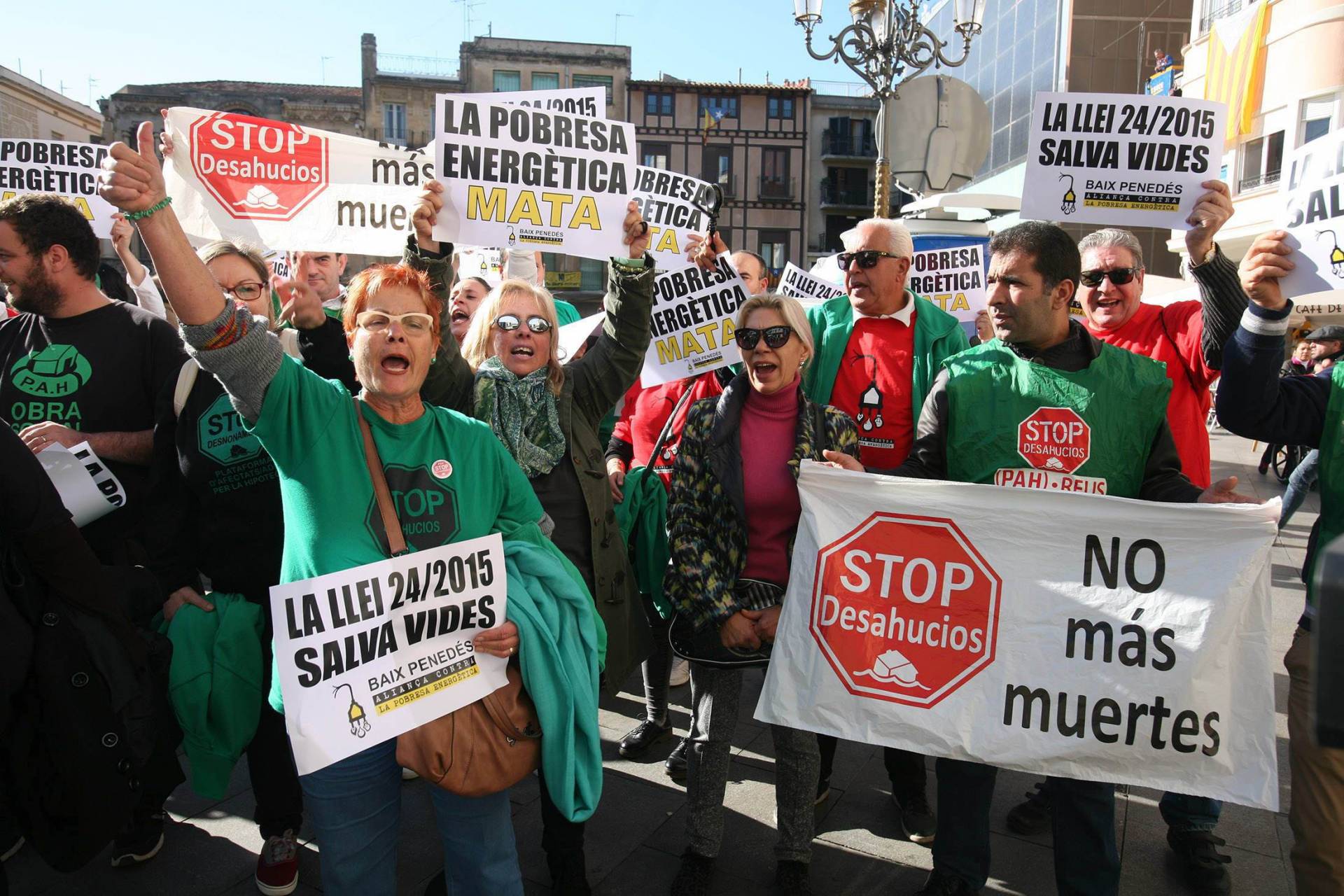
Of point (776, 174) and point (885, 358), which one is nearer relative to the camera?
point (885, 358)

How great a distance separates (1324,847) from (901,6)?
8.37m

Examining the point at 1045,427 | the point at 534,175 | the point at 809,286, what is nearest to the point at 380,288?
the point at 534,175

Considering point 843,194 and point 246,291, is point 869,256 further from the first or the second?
point 843,194

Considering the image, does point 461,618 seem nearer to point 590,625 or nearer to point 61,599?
point 590,625

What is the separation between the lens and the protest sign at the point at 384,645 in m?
2.16

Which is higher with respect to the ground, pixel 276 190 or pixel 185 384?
pixel 276 190

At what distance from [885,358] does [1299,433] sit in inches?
58.1

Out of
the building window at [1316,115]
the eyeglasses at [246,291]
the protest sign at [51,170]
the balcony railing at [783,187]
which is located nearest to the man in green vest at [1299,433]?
the eyeglasses at [246,291]

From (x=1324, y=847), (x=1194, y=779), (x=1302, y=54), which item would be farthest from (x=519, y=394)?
(x=1302, y=54)

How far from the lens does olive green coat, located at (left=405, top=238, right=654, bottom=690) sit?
3.20 m

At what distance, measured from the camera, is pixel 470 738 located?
2328 millimetres

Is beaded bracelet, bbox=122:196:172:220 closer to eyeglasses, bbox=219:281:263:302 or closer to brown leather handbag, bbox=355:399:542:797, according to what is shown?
brown leather handbag, bbox=355:399:542:797

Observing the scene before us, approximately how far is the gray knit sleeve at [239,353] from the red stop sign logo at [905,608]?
5.51 feet

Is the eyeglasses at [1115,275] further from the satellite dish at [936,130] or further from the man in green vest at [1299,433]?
the satellite dish at [936,130]
